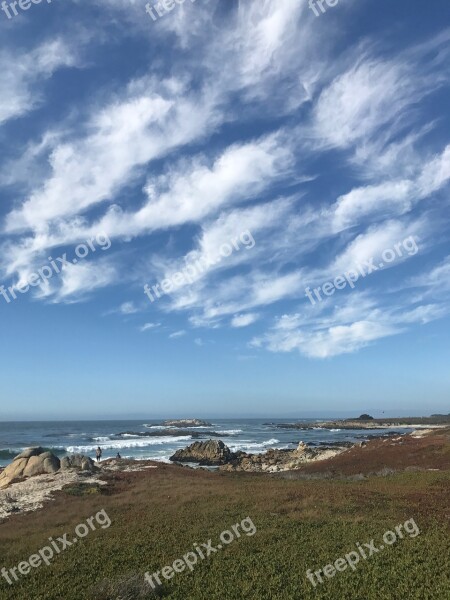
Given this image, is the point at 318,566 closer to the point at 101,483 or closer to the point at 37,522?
the point at 37,522

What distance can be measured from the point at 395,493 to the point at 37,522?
20723 millimetres

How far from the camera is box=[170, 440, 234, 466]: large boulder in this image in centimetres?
6944

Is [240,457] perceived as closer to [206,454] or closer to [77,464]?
[206,454]

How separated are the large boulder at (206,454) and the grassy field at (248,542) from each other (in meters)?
39.5

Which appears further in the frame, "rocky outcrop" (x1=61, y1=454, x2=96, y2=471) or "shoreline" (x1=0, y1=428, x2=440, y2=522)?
"rocky outcrop" (x1=61, y1=454, x2=96, y2=471)

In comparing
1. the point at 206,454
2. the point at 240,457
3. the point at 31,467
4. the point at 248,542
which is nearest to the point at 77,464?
the point at 31,467

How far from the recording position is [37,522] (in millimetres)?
23922

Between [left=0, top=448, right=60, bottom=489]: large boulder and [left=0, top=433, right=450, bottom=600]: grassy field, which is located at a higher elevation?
[left=0, top=433, right=450, bottom=600]: grassy field

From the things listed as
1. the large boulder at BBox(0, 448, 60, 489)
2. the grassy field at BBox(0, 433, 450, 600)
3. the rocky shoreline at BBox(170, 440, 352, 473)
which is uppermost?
the grassy field at BBox(0, 433, 450, 600)

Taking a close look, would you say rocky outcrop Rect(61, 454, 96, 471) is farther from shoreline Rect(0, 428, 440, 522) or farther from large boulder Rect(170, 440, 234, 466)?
large boulder Rect(170, 440, 234, 466)

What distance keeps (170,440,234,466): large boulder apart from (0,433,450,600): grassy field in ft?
130

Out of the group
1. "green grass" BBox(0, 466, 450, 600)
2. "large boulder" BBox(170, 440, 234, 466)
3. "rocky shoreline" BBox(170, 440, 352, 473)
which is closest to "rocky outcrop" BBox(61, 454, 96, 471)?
"green grass" BBox(0, 466, 450, 600)

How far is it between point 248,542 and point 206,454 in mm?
55150

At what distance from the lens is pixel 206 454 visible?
233ft
